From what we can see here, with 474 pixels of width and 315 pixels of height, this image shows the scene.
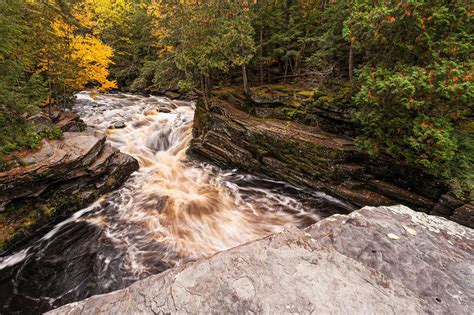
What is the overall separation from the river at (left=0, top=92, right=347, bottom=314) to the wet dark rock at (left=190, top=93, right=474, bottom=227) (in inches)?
23.0

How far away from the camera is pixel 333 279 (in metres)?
2.08

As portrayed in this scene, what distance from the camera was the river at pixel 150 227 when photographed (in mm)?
5508

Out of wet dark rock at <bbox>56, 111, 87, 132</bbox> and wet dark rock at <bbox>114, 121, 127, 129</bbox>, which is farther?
wet dark rock at <bbox>114, 121, 127, 129</bbox>

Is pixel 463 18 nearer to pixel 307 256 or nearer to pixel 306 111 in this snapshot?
pixel 306 111

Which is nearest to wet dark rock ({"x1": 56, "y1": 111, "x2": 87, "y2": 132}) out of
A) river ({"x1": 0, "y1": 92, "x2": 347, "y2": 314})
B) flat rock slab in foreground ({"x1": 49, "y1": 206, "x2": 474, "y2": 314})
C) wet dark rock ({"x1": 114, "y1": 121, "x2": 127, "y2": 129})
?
wet dark rock ({"x1": 114, "y1": 121, "x2": 127, "y2": 129})

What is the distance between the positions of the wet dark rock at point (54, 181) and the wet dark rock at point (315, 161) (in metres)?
4.74

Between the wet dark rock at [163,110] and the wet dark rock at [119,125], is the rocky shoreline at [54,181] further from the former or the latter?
the wet dark rock at [163,110]

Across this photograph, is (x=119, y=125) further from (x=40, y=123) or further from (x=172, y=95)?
(x=172, y=95)

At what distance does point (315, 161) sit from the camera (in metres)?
8.45

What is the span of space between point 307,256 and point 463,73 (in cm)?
624

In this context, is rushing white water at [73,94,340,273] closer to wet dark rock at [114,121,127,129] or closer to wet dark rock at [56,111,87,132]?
wet dark rock at [114,121,127,129]

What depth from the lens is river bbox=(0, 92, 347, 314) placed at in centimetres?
551

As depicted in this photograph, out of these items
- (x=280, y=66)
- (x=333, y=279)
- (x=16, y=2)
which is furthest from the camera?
(x=280, y=66)

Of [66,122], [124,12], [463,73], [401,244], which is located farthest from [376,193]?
[124,12]
